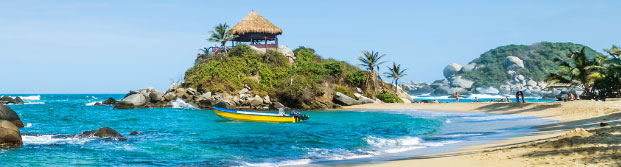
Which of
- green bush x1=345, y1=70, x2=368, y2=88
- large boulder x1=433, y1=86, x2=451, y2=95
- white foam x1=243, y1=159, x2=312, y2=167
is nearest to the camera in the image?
white foam x1=243, y1=159, x2=312, y2=167

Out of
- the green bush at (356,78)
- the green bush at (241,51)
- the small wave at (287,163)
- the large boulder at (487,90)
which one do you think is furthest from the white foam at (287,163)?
the large boulder at (487,90)

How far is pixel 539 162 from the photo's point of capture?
962cm

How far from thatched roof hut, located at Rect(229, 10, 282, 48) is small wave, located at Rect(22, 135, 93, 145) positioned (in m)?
38.0

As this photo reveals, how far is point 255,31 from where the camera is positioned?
2255 inches

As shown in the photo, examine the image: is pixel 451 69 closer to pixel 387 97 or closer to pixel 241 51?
pixel 387 97

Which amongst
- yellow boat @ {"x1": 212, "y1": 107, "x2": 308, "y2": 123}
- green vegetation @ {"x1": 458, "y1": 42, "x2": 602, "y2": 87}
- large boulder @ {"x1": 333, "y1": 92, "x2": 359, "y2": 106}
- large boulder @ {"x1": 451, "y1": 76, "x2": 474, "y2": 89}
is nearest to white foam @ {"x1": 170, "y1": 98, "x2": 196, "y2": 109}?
large boulder @ {"x1": 333, "y1": 92, "x2": 359, "y2": 106}

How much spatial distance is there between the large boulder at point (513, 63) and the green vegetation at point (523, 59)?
1.87 meters

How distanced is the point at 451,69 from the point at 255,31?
132831 millimetres

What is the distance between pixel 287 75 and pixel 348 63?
1059 centimetres

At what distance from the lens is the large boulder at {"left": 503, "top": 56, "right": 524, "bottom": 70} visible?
16075 cm

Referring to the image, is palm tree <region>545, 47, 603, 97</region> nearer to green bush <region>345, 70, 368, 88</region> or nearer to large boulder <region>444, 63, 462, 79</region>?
green bush <region>345, 70, 368, 88</region>

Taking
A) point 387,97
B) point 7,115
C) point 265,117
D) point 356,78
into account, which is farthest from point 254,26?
point 7,115

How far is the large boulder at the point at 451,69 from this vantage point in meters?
174

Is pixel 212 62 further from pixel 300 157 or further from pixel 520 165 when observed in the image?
pixel 520 165
